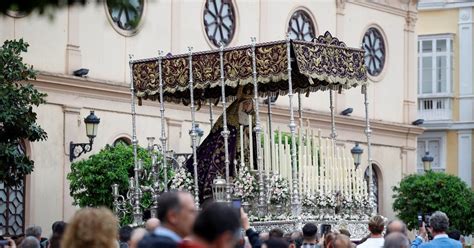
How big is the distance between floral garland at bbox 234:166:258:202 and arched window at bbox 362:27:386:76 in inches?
796

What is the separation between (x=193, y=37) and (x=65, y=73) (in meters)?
4.90

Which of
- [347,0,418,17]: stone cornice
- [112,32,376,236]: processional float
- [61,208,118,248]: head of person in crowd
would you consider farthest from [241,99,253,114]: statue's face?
[347,0,418,17]: stone cornice

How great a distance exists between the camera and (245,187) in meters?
22.1

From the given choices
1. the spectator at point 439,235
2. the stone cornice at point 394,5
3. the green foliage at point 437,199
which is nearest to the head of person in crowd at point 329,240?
the spectator at point 439,235

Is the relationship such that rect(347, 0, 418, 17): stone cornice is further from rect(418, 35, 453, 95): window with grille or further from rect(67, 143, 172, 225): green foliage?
rect(67, 143, 172, 225): green foliage

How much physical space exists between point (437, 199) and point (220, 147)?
53.2ft

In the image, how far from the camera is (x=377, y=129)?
4181cm

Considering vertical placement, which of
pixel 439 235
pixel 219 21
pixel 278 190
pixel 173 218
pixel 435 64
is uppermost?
pixel 219 21

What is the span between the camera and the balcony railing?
4822 cm

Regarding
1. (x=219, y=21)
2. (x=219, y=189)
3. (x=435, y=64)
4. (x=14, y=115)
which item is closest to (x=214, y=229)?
(x=219, y=189)

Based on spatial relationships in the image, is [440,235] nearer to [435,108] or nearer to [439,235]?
[439,235]

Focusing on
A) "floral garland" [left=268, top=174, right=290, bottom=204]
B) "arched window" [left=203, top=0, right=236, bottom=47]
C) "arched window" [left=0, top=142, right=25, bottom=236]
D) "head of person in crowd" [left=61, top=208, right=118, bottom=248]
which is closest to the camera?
"head of person in crowd" [left=61, top=208, right=118, bottom=248]

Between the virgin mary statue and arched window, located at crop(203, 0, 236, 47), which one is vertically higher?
arched window, located at crop(203, 0, 236, 47)

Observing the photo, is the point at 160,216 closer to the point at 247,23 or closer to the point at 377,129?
the point at 247,23
